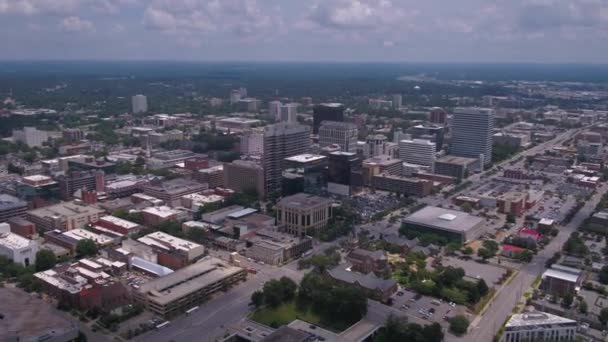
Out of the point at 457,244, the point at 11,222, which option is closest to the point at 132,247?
the point at 11,222

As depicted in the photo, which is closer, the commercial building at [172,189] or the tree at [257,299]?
the tree at [257,299]

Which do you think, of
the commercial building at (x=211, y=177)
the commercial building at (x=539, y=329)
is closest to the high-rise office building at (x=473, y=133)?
the commercial building at (x=211, y=177)

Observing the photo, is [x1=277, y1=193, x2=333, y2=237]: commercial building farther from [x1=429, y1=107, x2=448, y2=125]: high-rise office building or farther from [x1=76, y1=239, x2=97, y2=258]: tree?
[x1=429, y1=107, x2=448, y2=125]: high-rise office building

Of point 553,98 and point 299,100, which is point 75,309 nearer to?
point 299,100

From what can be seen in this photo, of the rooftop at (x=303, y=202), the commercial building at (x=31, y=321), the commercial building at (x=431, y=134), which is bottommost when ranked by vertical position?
the commercial building at (x=31, y=321)

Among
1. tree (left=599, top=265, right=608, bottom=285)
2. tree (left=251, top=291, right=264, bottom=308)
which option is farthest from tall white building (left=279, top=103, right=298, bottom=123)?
tree (left=251, top=291, right=264, bottom=308)

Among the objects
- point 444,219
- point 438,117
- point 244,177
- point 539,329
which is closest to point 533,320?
point 539,329

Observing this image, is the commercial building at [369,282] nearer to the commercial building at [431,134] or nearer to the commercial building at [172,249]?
the commercial building at [172,249]

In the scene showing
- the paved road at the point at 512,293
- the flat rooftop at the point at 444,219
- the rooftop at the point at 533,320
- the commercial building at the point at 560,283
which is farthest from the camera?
the flat rooftop at the point at 444,219
